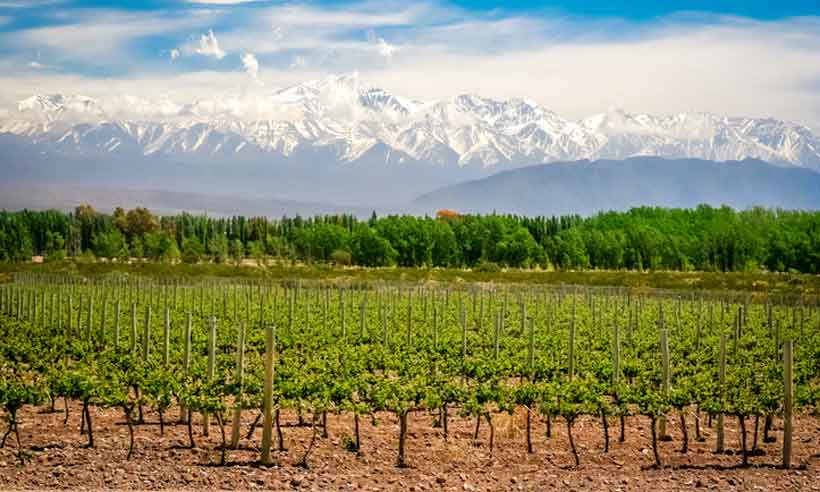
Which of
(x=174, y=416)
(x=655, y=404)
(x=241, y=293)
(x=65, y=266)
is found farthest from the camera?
(x=65, y=266)

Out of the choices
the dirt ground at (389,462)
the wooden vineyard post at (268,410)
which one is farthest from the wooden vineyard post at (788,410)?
the wooden vineyard post at (268,410)

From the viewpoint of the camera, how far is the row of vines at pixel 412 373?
1698cm

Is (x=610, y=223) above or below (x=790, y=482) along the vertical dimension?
above

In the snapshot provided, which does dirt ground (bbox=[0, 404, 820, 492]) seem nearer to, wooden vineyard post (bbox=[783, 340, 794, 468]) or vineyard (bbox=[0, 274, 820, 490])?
vineyard (bbox=[0, 274, 820, 490])

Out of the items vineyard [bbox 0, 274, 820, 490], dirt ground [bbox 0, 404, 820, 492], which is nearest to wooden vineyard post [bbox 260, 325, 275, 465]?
vineyard [bbox 0, 274, 820, 490]

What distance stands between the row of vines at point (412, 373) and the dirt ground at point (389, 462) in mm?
275

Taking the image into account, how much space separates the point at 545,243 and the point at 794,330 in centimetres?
9482

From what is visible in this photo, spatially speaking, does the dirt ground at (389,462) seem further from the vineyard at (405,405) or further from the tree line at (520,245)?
the tree line at (520,245)

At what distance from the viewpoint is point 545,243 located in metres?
134

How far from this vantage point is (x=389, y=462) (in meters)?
16.3

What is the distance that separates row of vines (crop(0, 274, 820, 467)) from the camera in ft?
55.7

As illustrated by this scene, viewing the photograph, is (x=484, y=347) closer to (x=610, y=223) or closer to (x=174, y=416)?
(x=174, y=416)

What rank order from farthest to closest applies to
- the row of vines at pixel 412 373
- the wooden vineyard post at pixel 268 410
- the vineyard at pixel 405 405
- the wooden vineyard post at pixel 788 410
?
the row of vines at pixel 412 373
the vineyard at pixel 405 405
the wooden vineyard post at pixel 788 410
the wooden vineyard post at pixel 268 410

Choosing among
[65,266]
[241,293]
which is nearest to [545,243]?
[65,266]
